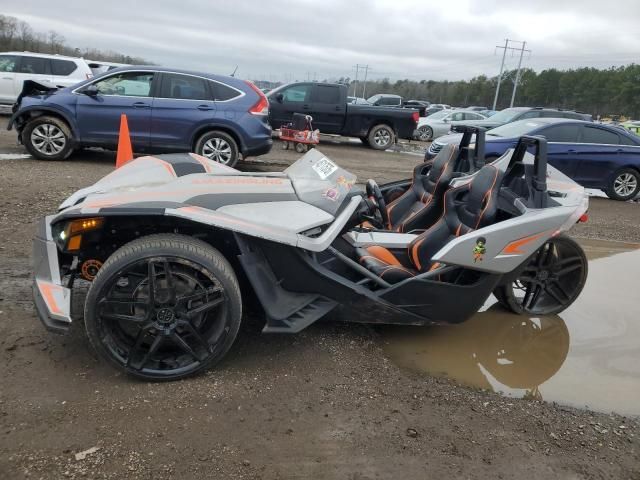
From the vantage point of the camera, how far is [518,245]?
131 inches

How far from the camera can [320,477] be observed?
2307mm

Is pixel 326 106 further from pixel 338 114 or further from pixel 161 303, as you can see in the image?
pixel 161 303

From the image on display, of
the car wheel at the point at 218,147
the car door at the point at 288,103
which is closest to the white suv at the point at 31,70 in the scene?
the car door at the point at 288,103

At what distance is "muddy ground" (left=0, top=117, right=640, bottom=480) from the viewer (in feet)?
7.63

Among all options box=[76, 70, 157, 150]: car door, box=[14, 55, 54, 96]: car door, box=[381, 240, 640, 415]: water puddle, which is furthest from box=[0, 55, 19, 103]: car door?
box=[381, 240, 640, 415]: water puddle

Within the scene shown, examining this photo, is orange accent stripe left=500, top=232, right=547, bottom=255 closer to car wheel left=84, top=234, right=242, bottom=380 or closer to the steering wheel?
the steering wheel

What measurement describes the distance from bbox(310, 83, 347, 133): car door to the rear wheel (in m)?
11.7

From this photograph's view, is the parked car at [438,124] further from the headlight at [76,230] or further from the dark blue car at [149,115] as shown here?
the headlight at [76,230]

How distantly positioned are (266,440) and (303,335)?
1.12 metres

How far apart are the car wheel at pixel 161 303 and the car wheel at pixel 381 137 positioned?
13.8m

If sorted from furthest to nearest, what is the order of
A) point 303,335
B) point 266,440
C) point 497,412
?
point 303,335 → point 497,412 → point 266,440

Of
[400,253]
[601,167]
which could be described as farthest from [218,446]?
[601,167]

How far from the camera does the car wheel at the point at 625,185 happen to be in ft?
34.7

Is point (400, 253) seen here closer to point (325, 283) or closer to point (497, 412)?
point (325, 283)
